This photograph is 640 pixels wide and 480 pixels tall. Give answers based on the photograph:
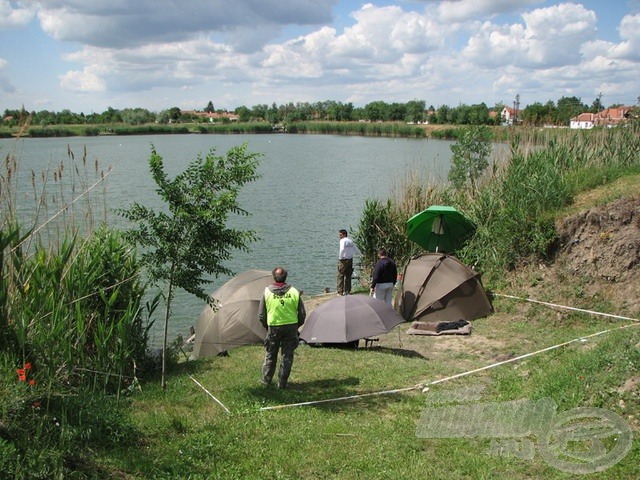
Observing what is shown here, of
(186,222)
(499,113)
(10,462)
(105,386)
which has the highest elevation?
(499,113)

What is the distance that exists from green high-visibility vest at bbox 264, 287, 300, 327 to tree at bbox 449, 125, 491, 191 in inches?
523

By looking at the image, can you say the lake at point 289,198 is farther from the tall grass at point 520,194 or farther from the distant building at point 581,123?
the distant building at point 581,123

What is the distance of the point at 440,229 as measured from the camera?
59.7 feet

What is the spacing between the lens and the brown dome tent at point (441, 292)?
1513 centimetres

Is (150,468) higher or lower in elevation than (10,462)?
lower

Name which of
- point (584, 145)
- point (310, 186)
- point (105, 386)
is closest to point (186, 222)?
point (105, 386)

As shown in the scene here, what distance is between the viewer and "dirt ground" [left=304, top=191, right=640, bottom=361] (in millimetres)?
13133

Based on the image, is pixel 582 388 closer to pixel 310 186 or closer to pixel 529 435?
pixel 529 435

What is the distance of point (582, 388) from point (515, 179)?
10.2 m

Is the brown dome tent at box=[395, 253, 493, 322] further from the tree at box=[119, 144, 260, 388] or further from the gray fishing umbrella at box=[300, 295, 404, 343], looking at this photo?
the tree at box=[119, 144, 260, 388]

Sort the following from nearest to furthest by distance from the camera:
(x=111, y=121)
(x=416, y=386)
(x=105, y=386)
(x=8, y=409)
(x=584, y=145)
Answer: (x=8, y=409), (x=105, y=386), (x=416, y=386), (x=584, y=145), (x=111, y=121)

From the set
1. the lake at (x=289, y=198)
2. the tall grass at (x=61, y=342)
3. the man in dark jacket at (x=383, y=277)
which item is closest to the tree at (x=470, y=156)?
the lake at (x=289, y=198)

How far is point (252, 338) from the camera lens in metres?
14.3

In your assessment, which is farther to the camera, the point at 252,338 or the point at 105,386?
the point at 252,338
